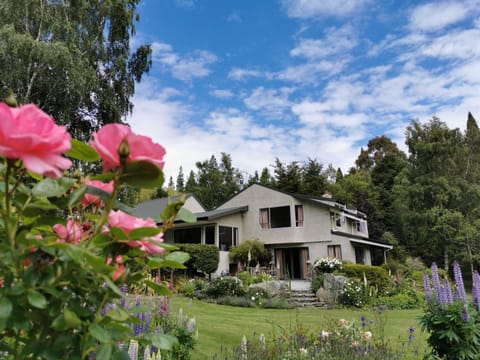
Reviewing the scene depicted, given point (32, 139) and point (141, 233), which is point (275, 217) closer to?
point (141, 233)

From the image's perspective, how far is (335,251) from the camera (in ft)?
68.5

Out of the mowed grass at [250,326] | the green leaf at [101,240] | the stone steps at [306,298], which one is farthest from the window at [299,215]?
the green leaf at [101,240]

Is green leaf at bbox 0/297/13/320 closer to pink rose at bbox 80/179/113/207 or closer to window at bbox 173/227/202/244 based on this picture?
pink rose at bbox 80/179/113/207

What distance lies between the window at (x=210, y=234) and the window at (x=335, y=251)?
266 inches

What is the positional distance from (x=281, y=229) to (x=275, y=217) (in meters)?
1.05

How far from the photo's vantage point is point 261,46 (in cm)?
1980

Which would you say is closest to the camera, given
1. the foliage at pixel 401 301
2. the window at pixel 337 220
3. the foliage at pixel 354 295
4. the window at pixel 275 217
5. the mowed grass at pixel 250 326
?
the mowed grass at pixel 250 326

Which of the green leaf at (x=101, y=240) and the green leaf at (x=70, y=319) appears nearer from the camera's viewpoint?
the green leaf at (x=70, y=319)

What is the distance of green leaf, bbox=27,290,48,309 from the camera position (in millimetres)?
687

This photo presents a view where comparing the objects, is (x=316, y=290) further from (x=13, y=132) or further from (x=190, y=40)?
(x=13, y=132)

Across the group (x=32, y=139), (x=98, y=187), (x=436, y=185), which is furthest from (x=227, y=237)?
(x=32, y=139)

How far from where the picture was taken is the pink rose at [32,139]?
0.65m

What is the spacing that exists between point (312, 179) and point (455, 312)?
1257 inches

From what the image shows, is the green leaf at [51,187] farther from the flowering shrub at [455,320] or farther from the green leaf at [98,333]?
the flowering shrub at [455,320]
